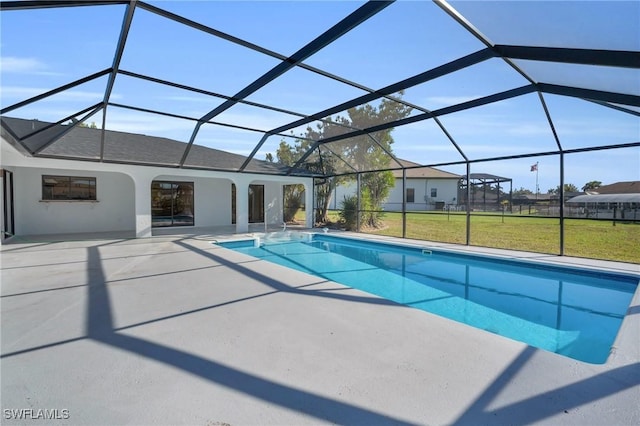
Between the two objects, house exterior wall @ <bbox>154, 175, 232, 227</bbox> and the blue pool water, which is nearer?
the blue pool water

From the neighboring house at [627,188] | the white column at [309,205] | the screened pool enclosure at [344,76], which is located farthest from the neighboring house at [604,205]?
the white column at [309,205]

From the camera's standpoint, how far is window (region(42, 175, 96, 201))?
1042 centimetres

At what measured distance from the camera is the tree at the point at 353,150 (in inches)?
329

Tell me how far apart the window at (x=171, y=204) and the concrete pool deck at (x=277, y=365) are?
8.81m

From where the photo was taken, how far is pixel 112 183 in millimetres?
11773

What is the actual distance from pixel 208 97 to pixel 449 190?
21.1m

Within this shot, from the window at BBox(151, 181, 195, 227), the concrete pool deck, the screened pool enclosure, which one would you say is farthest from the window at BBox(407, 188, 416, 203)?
the concrete pool deck

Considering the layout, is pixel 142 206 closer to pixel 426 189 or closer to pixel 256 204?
pixel 256 204

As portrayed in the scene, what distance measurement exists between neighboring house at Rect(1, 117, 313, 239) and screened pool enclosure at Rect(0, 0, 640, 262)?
0.20 m

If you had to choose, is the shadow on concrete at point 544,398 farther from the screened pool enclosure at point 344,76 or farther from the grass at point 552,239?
the grass at point 552,239

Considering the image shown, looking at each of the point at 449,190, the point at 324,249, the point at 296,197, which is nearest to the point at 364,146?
the point at 324,249

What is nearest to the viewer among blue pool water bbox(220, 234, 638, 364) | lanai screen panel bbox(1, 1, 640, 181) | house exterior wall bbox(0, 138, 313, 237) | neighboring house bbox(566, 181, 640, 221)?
lanai screen panel bbox(1, 1, 640, 181)

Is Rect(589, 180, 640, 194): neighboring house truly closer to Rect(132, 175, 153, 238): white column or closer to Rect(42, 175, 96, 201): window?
Rect(132, 175, 153, 238): white column

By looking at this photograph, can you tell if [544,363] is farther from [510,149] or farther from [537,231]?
[537,231]
